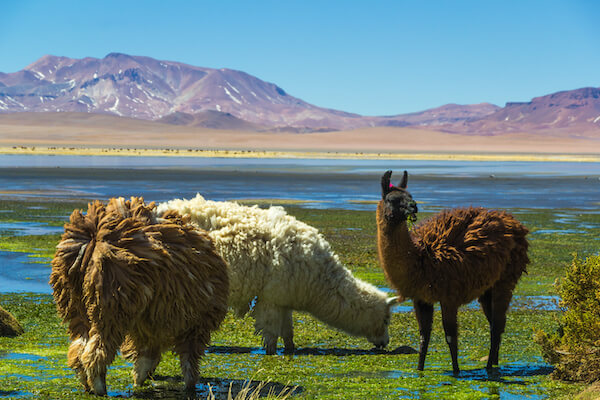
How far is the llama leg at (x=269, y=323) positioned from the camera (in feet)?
28.2

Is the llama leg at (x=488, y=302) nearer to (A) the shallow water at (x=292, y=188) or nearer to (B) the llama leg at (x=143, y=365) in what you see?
(B) the llama leg at (x=143, y=365)

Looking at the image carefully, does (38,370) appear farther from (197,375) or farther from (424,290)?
(424,290)

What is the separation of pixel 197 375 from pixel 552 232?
15.8m

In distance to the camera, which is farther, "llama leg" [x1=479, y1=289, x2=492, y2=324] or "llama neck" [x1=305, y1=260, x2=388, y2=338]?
"llama neck" [x1=305, y1=260, x2=388, y2=338]

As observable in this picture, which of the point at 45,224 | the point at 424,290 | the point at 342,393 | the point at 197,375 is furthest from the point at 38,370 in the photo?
Result: the point at 45,224

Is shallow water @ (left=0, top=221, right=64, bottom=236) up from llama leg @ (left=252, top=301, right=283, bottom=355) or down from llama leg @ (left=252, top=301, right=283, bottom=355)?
down

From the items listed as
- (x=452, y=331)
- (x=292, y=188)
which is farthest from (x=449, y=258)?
(x=292, y=188)

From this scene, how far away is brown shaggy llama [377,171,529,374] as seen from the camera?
296 inches

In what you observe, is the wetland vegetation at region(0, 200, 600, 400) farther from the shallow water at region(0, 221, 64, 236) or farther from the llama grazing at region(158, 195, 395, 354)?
the shallow water at region(0, 221, 64, 236)

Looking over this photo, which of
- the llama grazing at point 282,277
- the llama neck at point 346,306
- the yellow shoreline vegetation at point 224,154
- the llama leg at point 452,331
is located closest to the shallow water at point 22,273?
the llama grazing at point 282,277

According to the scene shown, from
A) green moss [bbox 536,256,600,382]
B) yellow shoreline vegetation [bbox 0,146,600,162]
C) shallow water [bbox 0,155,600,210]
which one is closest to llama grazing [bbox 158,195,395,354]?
green moss [bbox 536,256,600,382]

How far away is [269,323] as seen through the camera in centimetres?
866

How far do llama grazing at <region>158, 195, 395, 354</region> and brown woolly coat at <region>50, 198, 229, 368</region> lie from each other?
1805 millimetres

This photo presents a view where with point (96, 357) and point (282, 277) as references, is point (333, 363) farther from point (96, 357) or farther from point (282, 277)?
point (96, 357)
